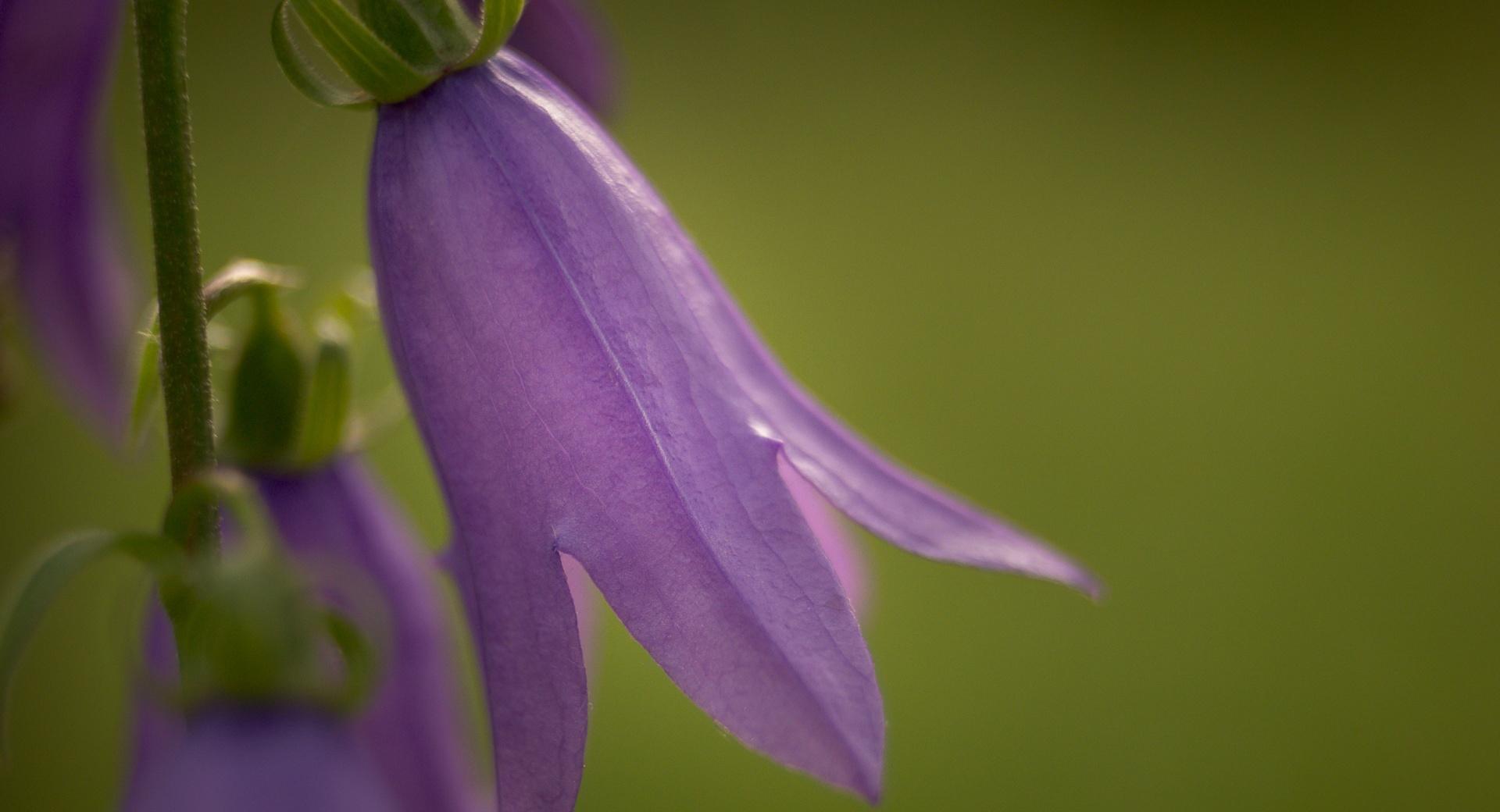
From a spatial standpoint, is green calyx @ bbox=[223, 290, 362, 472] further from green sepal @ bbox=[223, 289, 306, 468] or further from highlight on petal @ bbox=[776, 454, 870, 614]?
highlight on petal @ bbox=[776, 454, 870, 614]

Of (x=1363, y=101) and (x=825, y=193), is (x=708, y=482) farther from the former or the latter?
(x=1363, y=101)

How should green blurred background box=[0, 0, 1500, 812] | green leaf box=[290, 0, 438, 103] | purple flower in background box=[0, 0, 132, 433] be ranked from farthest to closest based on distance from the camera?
green blurred background box=[0, 0, 1500, 812] < purple flower in background box=[0, 0, 132, 433] < green leaf box=[290, 0, 438, 103]

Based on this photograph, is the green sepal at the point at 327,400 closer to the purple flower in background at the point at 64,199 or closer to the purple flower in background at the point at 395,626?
the purple flower in background at the point at 395,626

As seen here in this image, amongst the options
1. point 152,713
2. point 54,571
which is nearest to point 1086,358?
point 152,713

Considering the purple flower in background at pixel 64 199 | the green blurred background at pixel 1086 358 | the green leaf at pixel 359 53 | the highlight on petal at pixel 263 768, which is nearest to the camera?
the highlight on petal at pixel 263 768

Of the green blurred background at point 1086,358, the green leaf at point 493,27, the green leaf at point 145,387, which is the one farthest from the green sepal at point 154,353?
the green blurred background at point 1086,358

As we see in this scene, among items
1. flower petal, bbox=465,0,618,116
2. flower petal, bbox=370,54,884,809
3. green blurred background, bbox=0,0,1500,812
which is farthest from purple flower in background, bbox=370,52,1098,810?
green blurred background, bbox=0,0,1500,812

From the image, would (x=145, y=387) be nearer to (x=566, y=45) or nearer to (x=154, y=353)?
(x=154, y=353)
